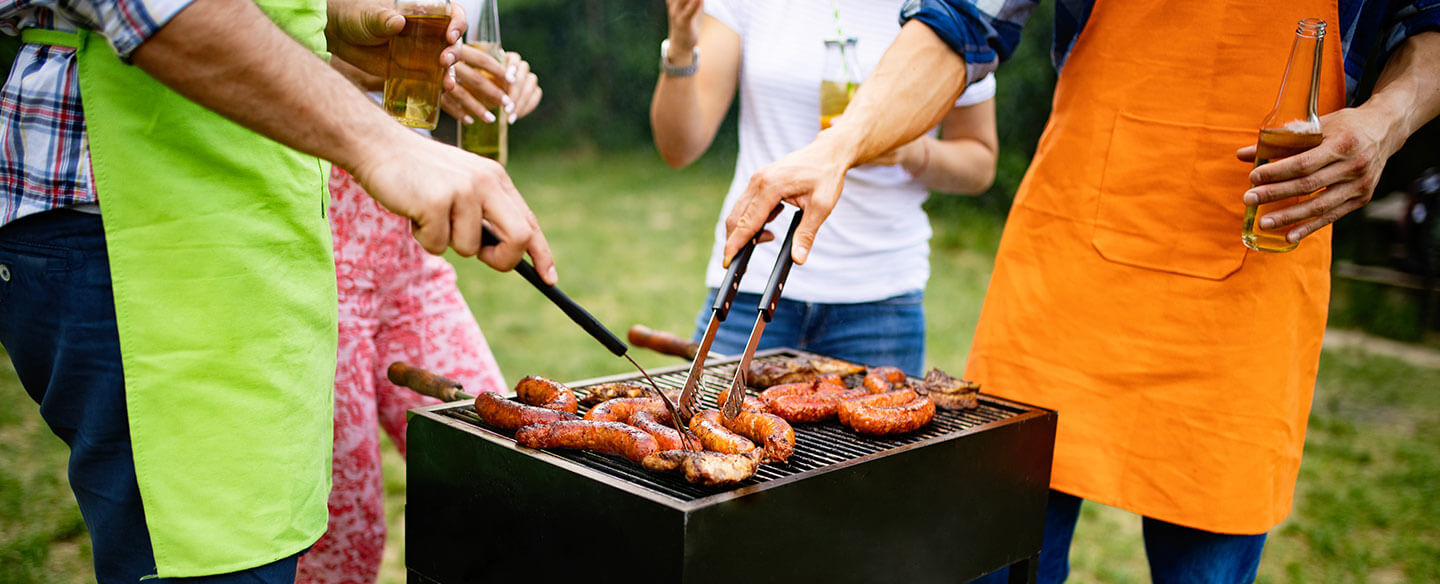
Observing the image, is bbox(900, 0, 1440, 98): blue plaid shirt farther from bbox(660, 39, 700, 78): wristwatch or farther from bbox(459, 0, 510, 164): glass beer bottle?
bbox(459, 0, 510, 164): glass beer bottle

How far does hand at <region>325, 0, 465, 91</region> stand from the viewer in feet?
7.02

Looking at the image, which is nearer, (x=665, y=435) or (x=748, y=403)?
(x=665, y=435)

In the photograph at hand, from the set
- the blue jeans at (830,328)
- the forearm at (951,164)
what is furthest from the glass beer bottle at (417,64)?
the forearm at (951,164)

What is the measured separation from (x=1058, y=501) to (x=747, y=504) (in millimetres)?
1193

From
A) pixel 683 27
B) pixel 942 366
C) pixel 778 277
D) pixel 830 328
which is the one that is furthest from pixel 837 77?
pixel 942 366

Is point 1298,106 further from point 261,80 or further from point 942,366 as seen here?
point 942,366

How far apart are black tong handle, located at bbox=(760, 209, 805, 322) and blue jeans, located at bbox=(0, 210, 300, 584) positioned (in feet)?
3.29

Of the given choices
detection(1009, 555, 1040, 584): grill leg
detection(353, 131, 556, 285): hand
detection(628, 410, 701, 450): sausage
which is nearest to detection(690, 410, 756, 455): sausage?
detection(628, 410, 701, 450): sausage

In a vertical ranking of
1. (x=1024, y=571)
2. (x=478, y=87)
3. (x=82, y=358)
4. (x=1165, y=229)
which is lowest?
(x=1024, y=571)

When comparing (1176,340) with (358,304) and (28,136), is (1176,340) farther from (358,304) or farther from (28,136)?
(28,136)

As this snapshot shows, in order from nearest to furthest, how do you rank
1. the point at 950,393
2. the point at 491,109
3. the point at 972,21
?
the point at 950,393 → the point at 972,21 → the point at 491,109

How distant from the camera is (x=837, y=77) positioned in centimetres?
279

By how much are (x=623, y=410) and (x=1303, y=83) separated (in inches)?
57.0

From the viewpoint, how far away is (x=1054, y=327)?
8.21 feet
